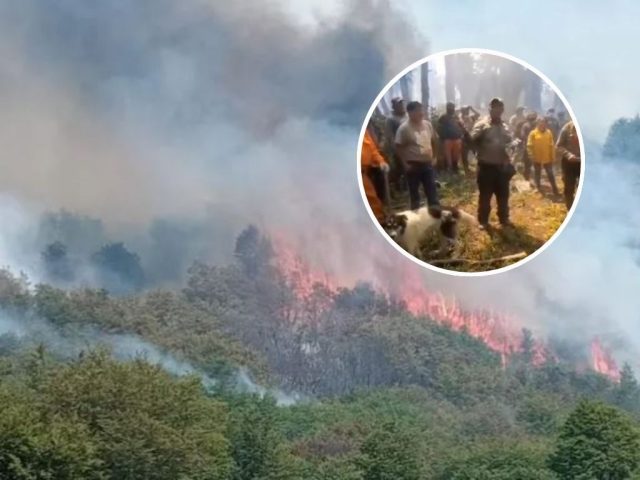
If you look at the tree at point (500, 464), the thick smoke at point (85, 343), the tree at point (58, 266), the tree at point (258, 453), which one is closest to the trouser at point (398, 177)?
the tree at point (258, 453)

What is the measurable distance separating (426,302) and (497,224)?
11.5 feet

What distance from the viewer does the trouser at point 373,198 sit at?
40.1 ft

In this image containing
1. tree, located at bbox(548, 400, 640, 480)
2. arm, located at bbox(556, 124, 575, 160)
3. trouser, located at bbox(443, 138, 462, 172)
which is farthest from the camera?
tree, located at bbox(548, 400, 640, 480)

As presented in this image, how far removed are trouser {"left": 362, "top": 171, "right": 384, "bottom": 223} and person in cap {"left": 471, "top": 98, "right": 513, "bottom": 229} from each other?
901 mm

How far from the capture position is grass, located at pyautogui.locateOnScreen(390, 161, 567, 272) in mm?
12125

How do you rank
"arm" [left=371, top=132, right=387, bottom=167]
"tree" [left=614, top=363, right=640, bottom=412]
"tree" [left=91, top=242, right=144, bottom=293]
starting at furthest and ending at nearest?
"tree" [left=614, top=363, right=640, bottom=412] → "tree" [left=91, top=242, right=144, bottom=293] → "arm" [left=371, top=132, right=387, bottom=167]

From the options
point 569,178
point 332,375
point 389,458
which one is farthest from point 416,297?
point 569,178

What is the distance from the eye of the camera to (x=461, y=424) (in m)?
16.4

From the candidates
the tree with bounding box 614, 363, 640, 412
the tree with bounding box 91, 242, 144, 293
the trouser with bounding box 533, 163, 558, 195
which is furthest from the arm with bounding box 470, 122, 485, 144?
the tree with bounding box 614, 363, 640, 412

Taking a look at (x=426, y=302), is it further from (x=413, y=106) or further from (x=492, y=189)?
(x=413, y=106)

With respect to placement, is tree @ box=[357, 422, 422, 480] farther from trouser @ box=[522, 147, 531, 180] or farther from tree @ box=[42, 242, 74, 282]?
tree @ box=[42, 242, 74, 282]

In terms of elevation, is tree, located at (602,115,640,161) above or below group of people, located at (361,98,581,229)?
above

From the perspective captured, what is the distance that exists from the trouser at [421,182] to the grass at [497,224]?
0.22 feet

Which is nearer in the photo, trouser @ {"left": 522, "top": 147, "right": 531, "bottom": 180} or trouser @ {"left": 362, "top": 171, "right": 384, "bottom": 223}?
trouser @ {"left": 362, "top": 171, "right": 384, "bottom": 223}
